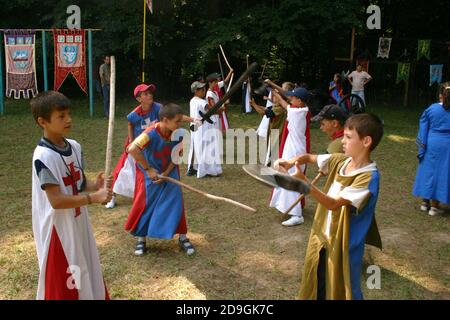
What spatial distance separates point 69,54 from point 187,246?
9.73m

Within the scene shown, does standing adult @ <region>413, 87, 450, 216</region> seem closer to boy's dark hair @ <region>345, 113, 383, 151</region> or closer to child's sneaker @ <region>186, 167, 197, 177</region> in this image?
boy's dark hair @ <region>345, 113, 383, 151</region>

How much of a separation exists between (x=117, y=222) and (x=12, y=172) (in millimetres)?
3037

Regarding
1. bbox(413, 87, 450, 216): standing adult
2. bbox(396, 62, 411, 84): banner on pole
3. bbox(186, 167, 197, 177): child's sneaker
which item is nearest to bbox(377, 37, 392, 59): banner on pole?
bbox(396, 62, 411, 84): banner on pole

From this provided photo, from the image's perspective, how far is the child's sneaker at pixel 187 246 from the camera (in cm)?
480

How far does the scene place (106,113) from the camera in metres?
13.5

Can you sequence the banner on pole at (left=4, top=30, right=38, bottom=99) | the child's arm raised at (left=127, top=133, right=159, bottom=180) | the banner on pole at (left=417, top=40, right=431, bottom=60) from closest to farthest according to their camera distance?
the child's arm raised at (left=127, top=133, right=159, bottom=180)
the banner on pole at (left=4, top=30, right=38, bottom=99)
the banner on pole at (left=417, top=40, right=431, bottom=60)

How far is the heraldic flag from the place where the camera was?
1273cm

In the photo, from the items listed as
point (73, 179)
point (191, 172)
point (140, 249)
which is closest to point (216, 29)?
point (191, 172)

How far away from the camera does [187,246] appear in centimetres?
484

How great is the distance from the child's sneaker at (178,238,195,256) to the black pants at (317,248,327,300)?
6.61 ft

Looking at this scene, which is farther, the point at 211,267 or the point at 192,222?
the point at 192,222

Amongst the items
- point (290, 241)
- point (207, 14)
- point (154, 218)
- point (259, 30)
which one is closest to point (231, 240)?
point (290, 241)

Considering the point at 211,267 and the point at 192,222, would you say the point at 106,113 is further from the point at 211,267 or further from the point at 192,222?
the point at 211,267

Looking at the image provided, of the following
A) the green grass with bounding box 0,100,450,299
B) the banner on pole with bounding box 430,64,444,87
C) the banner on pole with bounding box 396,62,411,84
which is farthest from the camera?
the banner on pole with bounding box 396,62,411,84
